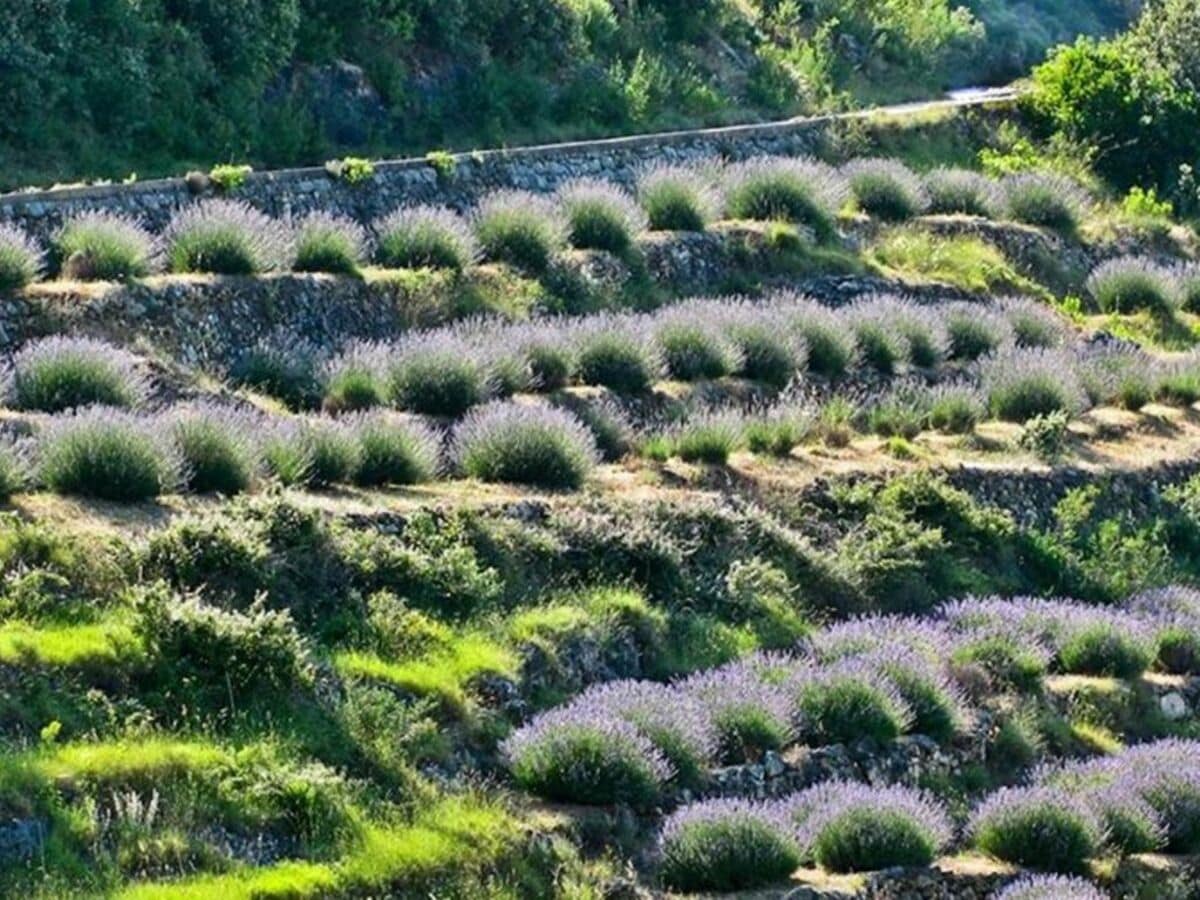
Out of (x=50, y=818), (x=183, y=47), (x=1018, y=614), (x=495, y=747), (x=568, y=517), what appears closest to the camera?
(x=50, y=818)

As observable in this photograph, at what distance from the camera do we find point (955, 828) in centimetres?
1998

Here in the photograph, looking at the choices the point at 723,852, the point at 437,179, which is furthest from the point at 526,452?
the point at 437,179

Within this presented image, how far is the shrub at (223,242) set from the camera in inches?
1120

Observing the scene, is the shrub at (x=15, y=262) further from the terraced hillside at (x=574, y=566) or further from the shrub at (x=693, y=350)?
the shrub at (x=693, y=350)

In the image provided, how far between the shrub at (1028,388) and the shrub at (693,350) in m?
3.42

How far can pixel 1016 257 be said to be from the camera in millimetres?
38844

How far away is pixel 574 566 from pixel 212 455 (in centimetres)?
300

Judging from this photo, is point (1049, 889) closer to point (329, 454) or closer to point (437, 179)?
point (329, 454)

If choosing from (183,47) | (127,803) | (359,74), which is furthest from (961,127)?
(127,803)

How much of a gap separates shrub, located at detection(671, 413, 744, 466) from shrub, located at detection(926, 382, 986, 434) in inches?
160

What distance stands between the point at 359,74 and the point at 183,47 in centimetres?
311

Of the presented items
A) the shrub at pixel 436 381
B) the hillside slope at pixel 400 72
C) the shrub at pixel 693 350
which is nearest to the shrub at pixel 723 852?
the shrub at pixel 436 381

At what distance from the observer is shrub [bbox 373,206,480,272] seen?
102ft

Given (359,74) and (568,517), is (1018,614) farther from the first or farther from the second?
(359,74)
